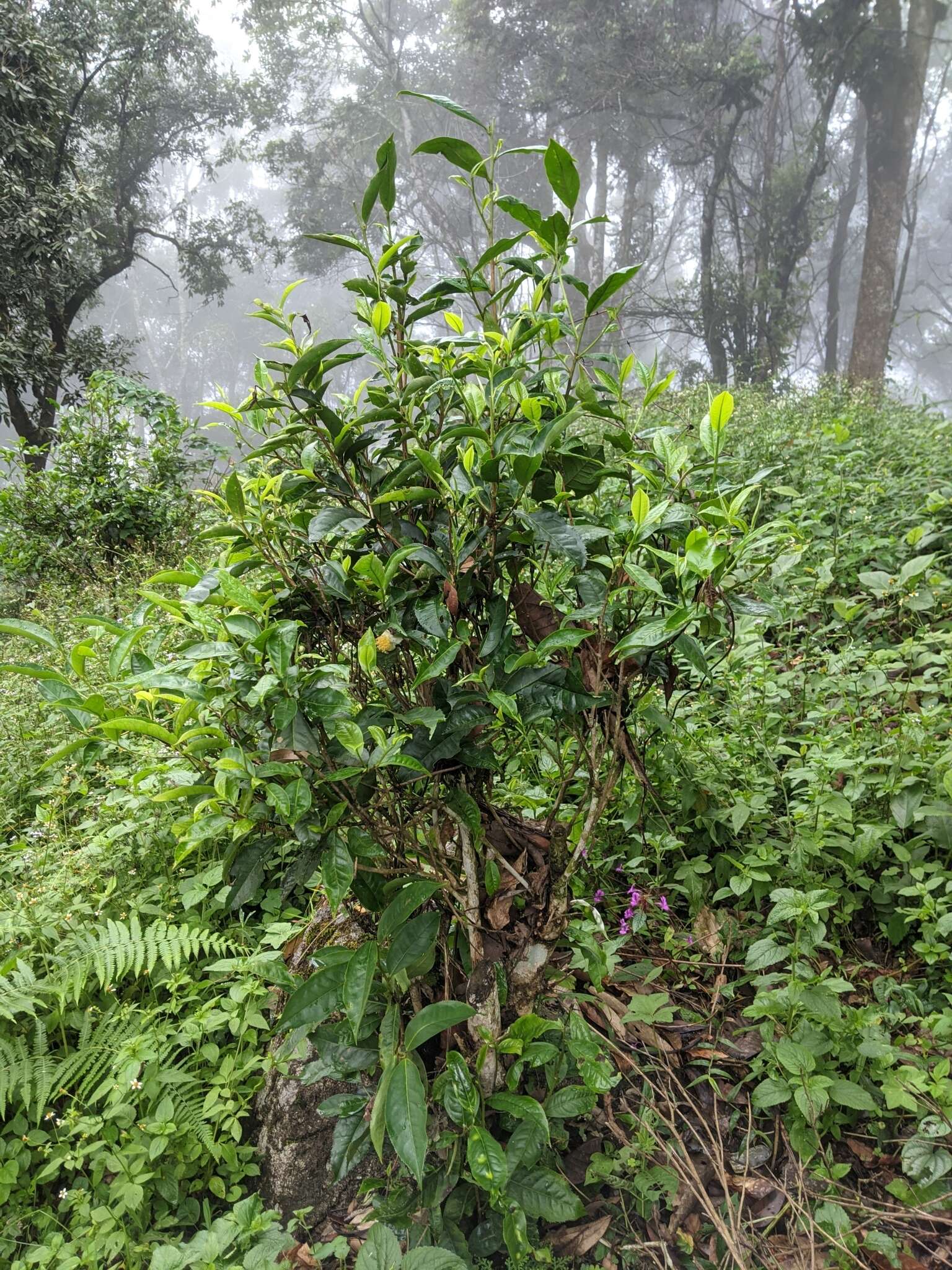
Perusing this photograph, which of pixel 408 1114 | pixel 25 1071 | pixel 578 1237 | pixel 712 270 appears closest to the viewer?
pixel 408 1114

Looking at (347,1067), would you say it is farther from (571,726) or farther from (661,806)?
(661,806)

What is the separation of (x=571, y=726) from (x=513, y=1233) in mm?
825

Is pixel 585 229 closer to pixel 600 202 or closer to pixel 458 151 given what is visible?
pixel 600 202

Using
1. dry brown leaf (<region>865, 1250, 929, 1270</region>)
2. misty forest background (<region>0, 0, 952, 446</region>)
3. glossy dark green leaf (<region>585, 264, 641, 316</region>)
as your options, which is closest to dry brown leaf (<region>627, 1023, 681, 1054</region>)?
dry brown leaf (<region>865, 1250, 929, 1270</region>)

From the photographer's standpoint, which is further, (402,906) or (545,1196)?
(545,1196)

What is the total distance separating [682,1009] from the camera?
1696mm

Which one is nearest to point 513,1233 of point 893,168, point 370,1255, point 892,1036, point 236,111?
point 370,1255

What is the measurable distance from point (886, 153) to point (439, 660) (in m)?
15.9

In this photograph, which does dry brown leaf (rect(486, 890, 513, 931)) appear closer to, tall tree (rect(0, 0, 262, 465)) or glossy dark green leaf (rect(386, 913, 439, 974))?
glossy dark green leaf (rect(386, 913, 439, 974))

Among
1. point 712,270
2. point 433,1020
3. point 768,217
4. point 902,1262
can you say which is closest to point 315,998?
point 433,1020

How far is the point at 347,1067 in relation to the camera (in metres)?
1.27

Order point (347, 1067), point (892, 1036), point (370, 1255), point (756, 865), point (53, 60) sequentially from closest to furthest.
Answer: point (370, 1255) < point (347, 1067) < point (892, 1036) < point (756, 865) < point (53, 60)

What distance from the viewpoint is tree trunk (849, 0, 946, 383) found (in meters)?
11.7

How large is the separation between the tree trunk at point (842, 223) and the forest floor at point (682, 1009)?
687 inches
